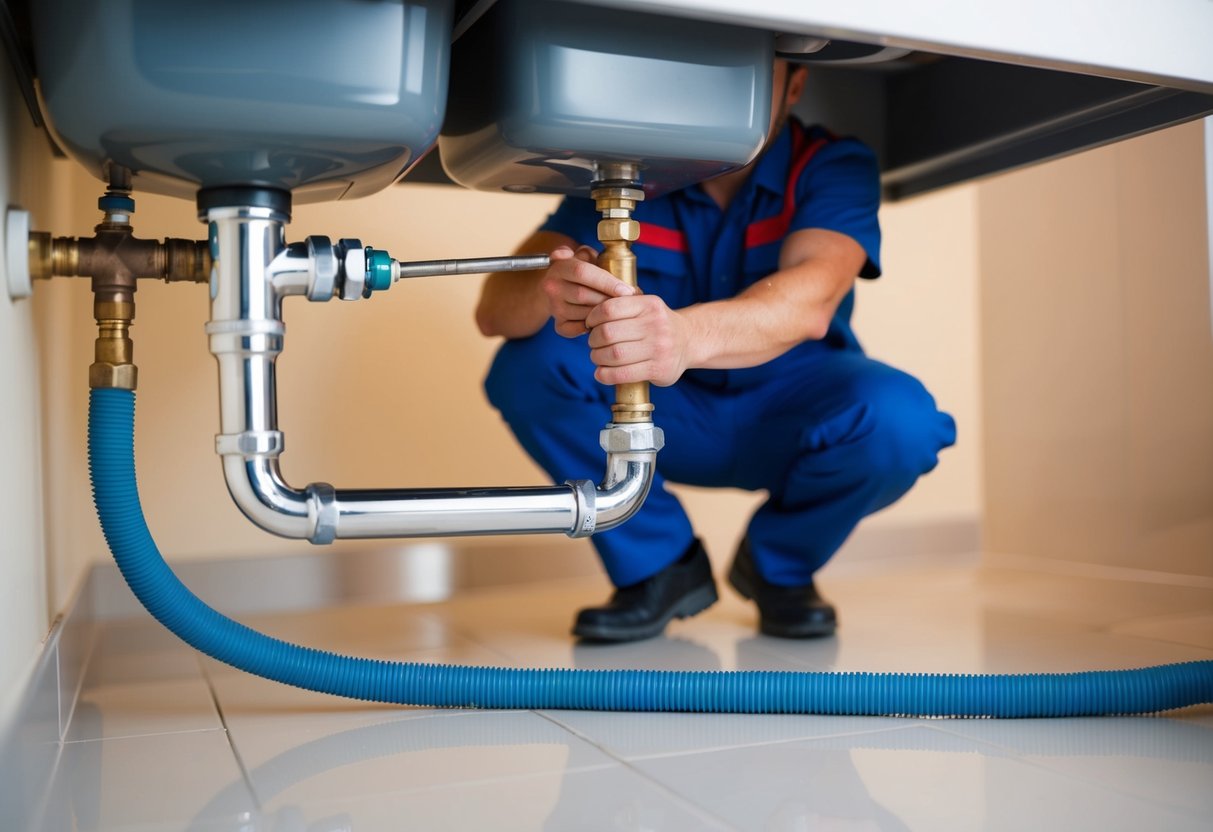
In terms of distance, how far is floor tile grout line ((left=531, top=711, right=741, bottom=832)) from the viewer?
67 centimetres

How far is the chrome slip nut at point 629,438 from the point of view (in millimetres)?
848

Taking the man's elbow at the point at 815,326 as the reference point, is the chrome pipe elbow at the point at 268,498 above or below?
below

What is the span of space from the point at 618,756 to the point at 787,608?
475 millimetres

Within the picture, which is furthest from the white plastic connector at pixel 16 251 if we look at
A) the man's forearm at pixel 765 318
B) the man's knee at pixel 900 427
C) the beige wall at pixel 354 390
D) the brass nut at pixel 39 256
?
the man's knee at pixel 900 427

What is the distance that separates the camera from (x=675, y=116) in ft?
2.41

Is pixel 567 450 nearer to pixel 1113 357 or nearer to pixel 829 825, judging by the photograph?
pixel 829 825

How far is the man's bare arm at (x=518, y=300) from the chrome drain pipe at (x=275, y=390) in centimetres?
34

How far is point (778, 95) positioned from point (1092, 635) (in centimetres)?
66

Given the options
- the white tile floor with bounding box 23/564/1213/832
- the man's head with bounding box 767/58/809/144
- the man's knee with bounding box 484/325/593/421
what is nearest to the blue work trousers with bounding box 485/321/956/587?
the man's knee with bounding box 484/325/593/421

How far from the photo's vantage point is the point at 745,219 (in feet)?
3.98

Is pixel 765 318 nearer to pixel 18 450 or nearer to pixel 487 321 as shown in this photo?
pixel 487 321

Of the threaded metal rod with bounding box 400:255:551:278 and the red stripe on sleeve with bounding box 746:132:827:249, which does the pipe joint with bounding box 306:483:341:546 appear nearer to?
the threaded metal rod with bounding box 400:255:551:278

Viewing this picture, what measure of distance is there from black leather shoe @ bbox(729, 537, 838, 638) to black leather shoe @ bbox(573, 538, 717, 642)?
1.9 inches

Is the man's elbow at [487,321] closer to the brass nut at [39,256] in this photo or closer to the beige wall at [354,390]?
the beige wall at [354,390]
